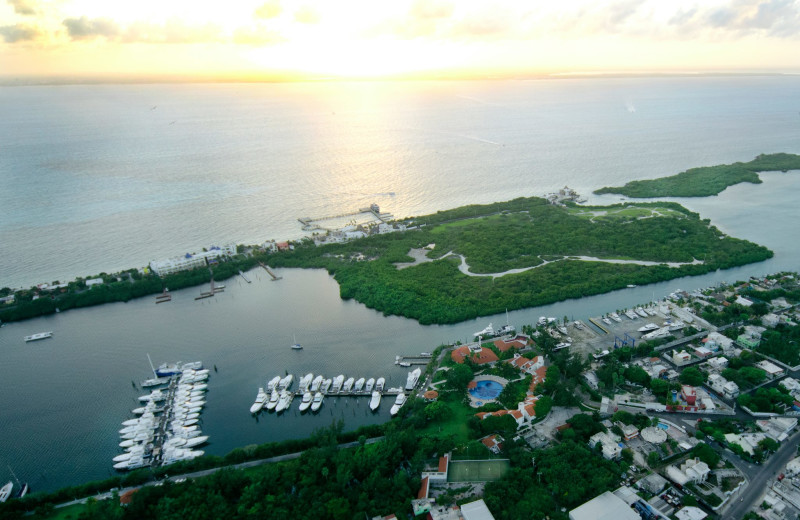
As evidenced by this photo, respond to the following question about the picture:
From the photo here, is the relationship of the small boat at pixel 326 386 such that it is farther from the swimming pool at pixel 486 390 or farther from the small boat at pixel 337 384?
the swimming pool at pixel 486 390

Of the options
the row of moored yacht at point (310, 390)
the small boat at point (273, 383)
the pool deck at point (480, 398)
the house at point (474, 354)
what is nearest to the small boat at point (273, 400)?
the row of moored yacht at point (310, 390)

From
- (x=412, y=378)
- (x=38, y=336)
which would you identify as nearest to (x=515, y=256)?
(x=412, y=378)

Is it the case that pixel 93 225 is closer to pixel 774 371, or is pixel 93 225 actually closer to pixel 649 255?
pixel 649 255

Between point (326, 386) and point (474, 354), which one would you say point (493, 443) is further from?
point (326, 386)

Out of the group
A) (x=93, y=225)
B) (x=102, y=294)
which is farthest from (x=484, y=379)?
(x=93, y=225)

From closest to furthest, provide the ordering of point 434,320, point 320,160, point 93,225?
point 434,320 → point 93,225 → point 320,160

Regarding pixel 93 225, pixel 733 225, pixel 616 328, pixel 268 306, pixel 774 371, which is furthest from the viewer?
pixel 93 225
